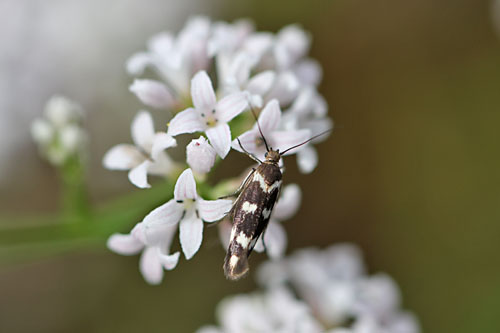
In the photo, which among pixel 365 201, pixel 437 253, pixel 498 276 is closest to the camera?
pixel 498 276

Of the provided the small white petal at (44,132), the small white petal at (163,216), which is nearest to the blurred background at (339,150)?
the small white petal at (44,132)

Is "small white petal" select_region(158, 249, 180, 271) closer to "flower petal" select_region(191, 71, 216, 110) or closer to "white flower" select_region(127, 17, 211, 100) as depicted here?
"flower petal" select_region(191, 71, 216, 110)

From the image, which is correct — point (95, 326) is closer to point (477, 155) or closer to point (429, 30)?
point (477, 155)

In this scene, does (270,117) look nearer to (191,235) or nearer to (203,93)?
(203,93)

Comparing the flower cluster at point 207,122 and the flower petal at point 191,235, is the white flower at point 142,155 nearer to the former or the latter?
the flower cluster at point 207,122

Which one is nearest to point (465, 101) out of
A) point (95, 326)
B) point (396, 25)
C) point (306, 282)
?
point (396, 25)

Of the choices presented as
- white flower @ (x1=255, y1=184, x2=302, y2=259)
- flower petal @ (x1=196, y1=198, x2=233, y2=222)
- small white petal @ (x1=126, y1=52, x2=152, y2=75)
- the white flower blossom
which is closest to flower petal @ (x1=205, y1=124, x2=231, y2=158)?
flower petal @ (x1=196, y1=198, x2=233, y2=222)
